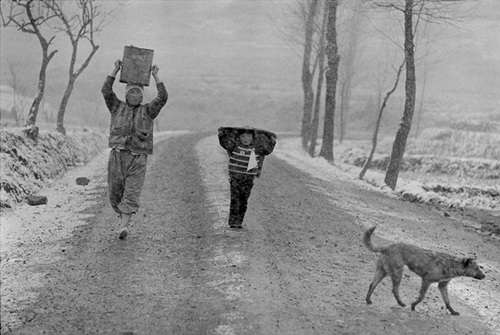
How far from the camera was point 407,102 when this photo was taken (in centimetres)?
1673

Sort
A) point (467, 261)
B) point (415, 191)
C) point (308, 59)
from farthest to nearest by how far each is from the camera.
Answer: point (308, 59) → point (415, 191) → point (467, 261)

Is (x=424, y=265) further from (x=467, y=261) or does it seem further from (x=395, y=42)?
(x=395, y=42)

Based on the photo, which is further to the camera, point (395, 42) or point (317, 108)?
point (317, 108)

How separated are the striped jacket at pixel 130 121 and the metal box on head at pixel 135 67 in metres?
0.24

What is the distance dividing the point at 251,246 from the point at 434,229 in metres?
5.18

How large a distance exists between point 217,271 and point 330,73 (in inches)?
628

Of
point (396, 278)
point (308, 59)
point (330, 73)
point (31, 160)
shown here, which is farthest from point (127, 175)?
point (308, 59)

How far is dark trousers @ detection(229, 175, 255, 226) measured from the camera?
29.0ft

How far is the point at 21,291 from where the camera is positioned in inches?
235

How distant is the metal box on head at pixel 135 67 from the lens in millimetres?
8203

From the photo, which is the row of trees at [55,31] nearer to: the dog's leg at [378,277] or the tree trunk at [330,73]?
the tree trunk at [330,73]

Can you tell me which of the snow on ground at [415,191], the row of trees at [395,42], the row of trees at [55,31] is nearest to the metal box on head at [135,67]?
the row of trees at [55,31]

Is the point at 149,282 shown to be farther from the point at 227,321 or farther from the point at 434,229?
the point at 434,229

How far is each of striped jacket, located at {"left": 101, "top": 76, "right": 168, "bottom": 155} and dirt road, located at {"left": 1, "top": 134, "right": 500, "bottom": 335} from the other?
1483 millimetres
